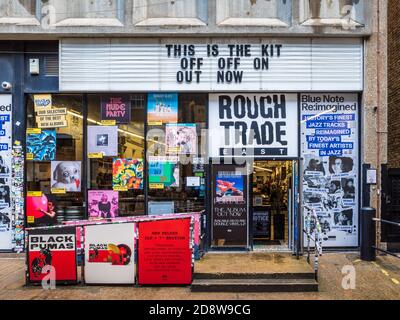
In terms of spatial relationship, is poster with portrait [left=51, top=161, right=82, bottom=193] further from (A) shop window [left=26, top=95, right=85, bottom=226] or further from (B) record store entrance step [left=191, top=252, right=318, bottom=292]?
(B) record store entrance step [left=191, top=252, right=318, bottom=292]

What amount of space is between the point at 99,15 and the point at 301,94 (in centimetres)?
524

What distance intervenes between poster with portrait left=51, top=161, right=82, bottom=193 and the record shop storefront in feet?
0.08

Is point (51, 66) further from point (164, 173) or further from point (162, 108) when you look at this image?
point (164, 173)

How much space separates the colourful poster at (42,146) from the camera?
34.2 ft

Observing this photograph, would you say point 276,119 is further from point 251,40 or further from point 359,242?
point 359,242

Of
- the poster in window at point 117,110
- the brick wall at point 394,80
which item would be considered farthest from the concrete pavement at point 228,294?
the brick wall at point 394,80

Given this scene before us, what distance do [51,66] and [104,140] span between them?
90.1 inches

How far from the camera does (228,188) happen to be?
400 inches

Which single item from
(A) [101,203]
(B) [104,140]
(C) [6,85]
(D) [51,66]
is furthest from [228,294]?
(C) [6,85]

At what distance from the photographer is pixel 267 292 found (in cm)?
731

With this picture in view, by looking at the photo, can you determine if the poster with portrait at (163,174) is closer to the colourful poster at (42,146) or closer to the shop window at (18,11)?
the colourful poster at (42,146)

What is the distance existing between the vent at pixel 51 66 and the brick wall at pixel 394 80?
38.4 feet

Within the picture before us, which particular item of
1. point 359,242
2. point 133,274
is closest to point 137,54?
point 133,274

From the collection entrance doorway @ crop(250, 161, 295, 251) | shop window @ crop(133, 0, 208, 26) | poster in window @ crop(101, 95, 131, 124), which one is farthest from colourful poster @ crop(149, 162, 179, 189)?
shop window @ crop(133, 0, 208, 26)
